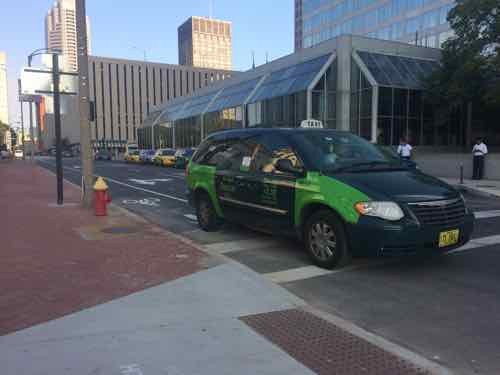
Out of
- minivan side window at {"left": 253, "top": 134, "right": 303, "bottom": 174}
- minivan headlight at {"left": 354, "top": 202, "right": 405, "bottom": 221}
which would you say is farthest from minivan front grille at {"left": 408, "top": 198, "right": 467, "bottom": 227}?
minivan side window at {"left": 253, "top": 134, "right": 303, "bottom": 174}

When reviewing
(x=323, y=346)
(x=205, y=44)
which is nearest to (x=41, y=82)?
(x=323, y=346)

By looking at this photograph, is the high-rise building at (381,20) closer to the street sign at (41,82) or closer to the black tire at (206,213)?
the street sign at (41,82)

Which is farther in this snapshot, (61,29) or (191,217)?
(61,29)

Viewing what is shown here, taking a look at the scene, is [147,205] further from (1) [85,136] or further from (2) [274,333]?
(2) [274,333]

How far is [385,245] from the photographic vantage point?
503 centimetres

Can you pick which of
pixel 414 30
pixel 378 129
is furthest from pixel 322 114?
pixel 414 30

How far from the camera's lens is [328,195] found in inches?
214

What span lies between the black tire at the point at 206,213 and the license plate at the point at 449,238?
4.02m

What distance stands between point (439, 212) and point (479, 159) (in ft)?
48.4

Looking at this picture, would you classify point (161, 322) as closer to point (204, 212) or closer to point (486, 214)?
point (204, 212)

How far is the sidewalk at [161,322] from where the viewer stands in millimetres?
3158

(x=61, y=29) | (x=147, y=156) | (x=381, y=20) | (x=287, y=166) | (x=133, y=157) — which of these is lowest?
(x=133, y=157)

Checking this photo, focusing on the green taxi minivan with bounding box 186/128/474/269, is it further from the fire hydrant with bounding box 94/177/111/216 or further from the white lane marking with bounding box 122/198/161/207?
the white lane marking with bounding box 122/198/161/207

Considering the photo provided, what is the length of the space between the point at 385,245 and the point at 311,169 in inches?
54.9
